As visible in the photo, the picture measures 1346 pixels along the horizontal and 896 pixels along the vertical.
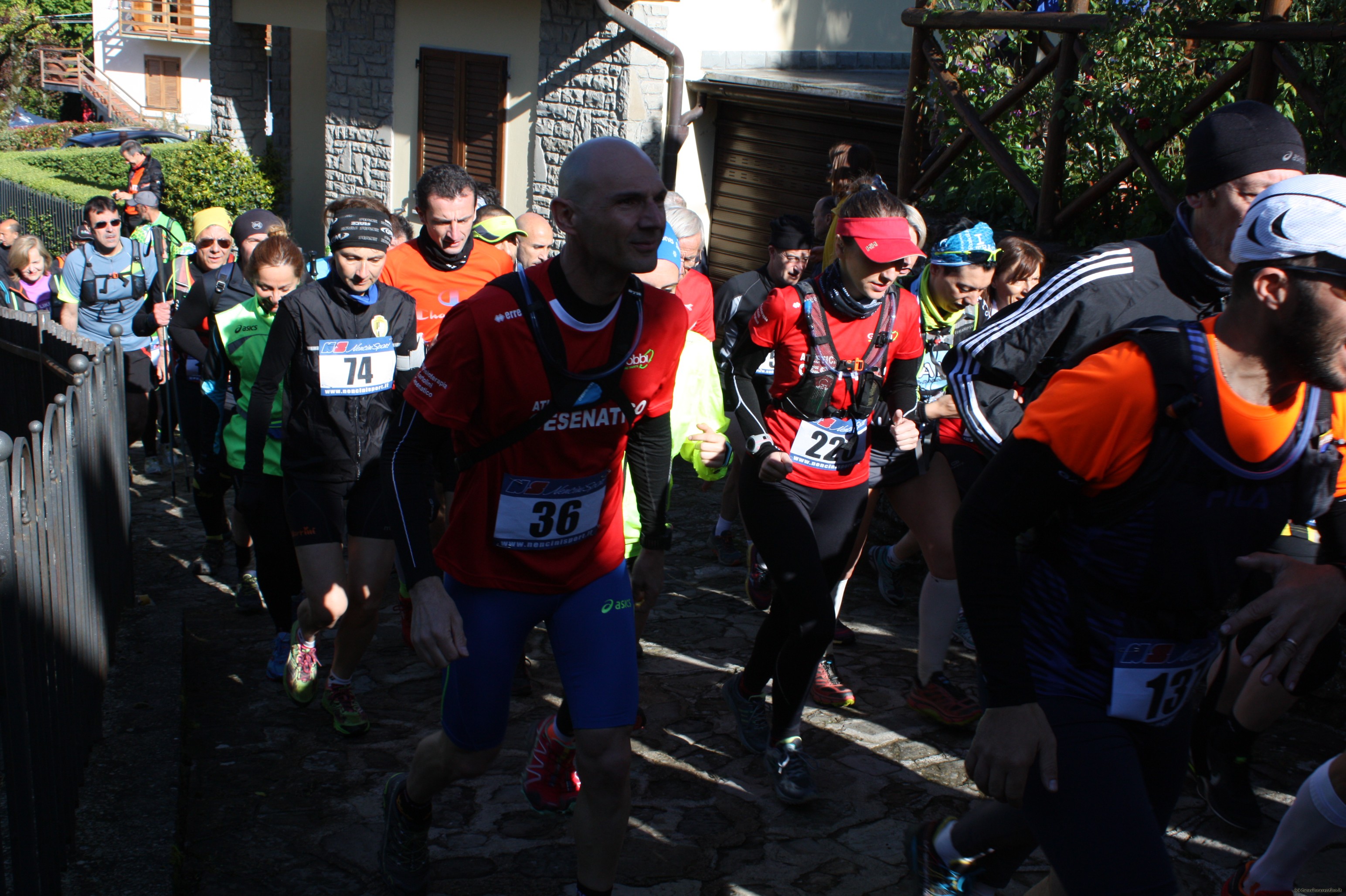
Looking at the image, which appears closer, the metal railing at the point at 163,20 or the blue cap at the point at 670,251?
the blue cap at the point at 670,251

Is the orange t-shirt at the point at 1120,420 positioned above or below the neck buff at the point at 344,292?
above

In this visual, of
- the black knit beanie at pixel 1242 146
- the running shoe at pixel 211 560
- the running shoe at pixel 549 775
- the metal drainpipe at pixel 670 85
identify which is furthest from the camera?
the metal drainpipe at pixel 670 85

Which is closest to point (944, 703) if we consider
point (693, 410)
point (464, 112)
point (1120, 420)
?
point (693, 410)

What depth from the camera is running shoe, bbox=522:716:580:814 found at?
3.72 m

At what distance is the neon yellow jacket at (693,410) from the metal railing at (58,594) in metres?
1.80

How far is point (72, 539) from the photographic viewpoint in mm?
3846

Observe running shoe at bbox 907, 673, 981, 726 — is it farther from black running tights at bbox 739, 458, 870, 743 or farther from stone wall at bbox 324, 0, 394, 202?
stone wall at bbox 324, 0, 394, 202

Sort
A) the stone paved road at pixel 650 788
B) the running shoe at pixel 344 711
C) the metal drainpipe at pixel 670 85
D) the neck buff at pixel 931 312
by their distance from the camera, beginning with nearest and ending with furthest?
the stone paved road at pixel 650 788
the running shoe at pixel 344 711
the neck buff at pixel 931 312
the metal drainpipe at pixel 670 85

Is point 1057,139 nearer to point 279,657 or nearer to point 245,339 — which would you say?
point 245,339

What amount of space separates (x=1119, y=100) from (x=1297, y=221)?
536 centimetres

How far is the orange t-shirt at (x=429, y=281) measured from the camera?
5535 mm

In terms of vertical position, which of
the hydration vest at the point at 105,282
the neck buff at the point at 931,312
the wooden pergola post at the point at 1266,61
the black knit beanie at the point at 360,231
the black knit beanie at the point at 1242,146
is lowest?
the hydration vest at the point at 105,282

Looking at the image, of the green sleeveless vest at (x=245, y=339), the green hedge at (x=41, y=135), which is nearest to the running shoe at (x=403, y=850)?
the green sleeveless vest at (x=245, y=339)

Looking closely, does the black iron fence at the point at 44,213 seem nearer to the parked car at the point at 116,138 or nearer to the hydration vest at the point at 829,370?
the parked car at the point at 116,138
